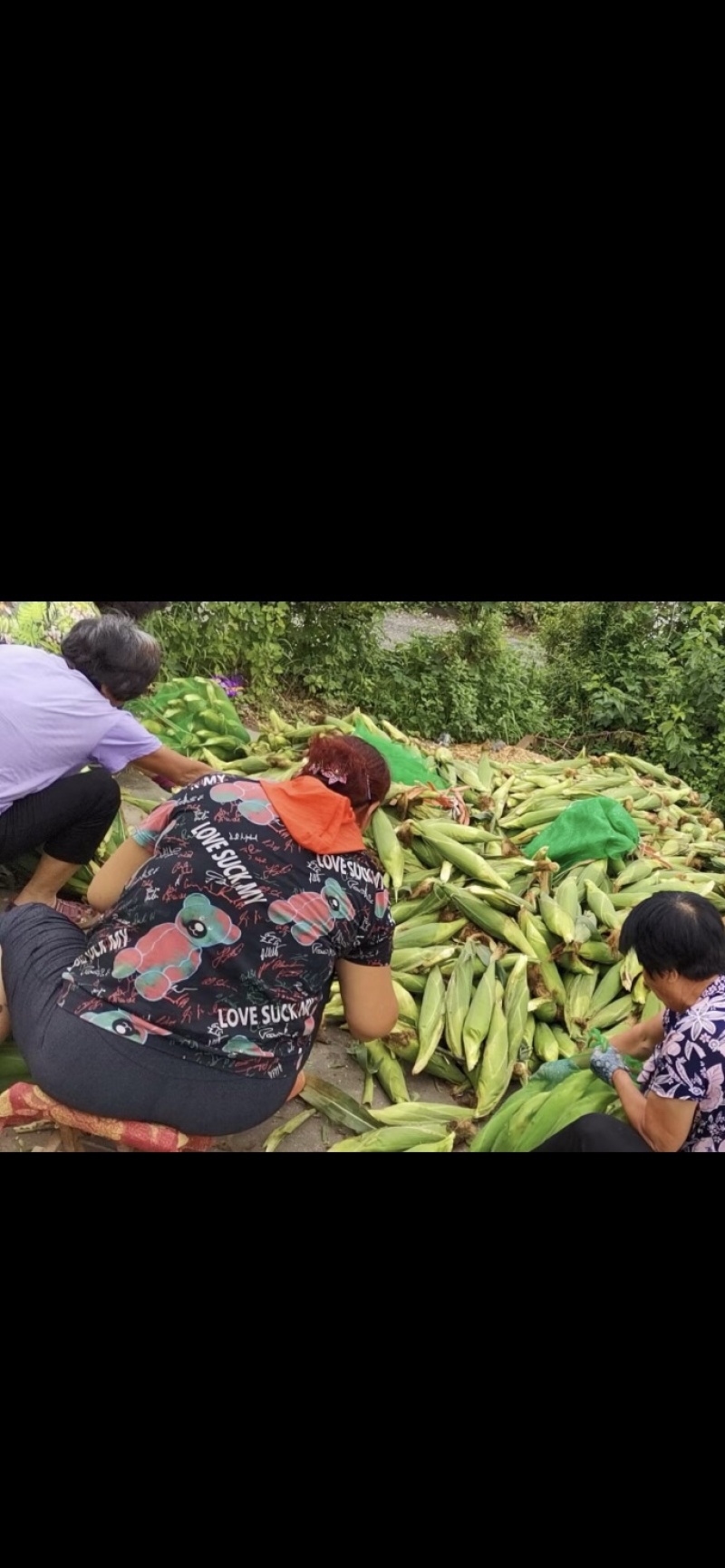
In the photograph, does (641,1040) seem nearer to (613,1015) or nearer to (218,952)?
(613,1015)

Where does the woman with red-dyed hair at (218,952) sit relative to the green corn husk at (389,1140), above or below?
above

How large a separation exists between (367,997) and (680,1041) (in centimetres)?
71

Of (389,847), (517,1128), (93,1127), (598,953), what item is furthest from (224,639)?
(93,1127)

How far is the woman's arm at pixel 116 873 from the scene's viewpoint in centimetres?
260

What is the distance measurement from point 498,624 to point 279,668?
2.36 m

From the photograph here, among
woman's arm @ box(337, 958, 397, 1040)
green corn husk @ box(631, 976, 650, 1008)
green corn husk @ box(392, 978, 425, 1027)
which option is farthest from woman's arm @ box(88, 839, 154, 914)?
green corn husk @ box(631, 976, 650, 1008)

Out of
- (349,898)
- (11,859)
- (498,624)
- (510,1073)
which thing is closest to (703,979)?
(349,898)

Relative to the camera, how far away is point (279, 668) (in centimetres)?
755

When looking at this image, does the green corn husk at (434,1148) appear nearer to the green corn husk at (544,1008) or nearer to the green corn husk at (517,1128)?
the green corn husk at (517,1128)

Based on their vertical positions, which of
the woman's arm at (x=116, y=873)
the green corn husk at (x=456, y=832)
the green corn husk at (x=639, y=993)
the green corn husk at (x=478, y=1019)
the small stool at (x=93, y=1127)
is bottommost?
the green corn husk at (x=639, y=993)

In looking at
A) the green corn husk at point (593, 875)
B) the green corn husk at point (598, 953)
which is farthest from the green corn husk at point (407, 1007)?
the green corn husk at point (593, 875)

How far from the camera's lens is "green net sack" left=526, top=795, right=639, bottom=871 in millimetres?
4070

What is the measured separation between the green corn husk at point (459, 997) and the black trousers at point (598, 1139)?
0.74m

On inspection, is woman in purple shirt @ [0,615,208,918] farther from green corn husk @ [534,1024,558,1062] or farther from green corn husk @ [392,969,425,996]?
green corn husk @ [534,1024,558,1062]
